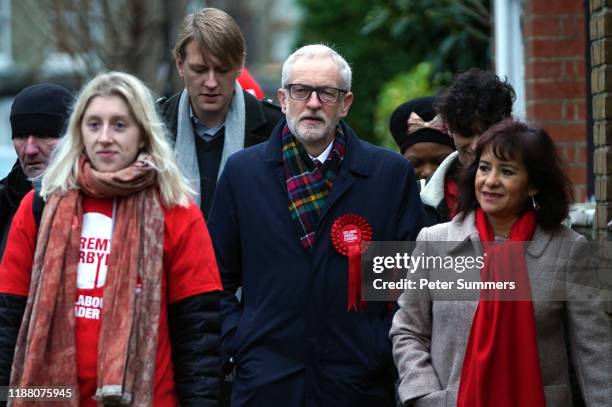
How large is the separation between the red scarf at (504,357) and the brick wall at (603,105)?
4.54 ft

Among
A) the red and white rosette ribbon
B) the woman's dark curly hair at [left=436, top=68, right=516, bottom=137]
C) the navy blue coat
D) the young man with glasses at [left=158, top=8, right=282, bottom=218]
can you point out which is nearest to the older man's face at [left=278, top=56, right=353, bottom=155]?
the navy blue coat

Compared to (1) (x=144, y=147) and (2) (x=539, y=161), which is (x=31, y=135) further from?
(2) (x=539, y=161)

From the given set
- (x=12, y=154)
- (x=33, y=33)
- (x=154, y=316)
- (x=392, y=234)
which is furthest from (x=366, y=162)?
(x=33, y=33)

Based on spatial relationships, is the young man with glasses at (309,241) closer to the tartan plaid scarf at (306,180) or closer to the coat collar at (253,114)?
the tartan plaid scarf at (306,180)

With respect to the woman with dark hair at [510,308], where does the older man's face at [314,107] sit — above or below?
above

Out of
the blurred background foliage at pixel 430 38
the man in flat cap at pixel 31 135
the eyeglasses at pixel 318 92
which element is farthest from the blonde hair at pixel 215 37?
the eyeglasses at pixel 318 92

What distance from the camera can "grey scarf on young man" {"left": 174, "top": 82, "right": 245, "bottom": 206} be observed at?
6316 millimetres

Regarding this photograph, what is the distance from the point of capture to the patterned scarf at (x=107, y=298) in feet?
14.5

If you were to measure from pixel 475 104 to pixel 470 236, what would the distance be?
1.05 meters

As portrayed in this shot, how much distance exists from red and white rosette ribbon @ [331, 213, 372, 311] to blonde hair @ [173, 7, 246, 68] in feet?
4.19

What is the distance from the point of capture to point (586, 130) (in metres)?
8.81

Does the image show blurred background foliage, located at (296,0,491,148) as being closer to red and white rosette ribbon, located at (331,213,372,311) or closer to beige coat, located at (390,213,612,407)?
red and white rosette ribbon, located at (331,213,372,311)

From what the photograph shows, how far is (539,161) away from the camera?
16.5 feet

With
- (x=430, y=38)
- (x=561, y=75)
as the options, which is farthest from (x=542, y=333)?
(x=430, y=38)
